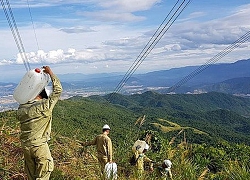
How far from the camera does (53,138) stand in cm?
637

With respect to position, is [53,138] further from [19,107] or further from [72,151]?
[19,107]

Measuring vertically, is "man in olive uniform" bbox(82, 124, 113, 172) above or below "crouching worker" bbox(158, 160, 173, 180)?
above

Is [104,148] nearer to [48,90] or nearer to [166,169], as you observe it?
[166,169]

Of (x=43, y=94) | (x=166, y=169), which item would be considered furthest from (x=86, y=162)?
(x=43, y=94)

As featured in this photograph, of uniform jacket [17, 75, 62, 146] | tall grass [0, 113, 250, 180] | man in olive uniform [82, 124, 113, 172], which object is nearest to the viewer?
uniform jacket [17, 75, 62, 146]

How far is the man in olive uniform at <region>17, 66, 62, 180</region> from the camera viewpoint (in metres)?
3.53

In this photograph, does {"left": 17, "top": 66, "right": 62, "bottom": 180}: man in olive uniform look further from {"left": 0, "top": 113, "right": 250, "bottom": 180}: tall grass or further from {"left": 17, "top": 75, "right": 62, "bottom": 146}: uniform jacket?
{"left": 0, "top": 113, "right": 250, "bottom": 180}: tall grass

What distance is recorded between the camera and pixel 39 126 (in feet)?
11.7

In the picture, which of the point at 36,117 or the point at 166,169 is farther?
the point at 166,169

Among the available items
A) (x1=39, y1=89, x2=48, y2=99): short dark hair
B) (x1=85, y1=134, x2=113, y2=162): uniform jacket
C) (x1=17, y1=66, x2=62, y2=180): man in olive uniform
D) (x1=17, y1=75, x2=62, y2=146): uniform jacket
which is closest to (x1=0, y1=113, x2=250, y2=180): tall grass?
(x1=85, y1=134, x2=113, y2=162): uniform jacket

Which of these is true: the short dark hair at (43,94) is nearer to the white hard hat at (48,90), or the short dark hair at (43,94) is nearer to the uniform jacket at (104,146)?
the white hard hat at (48,90)

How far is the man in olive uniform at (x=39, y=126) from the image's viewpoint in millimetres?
3531

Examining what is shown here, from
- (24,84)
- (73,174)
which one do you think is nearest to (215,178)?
(73,174)

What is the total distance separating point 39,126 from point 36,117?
11 centimetres
